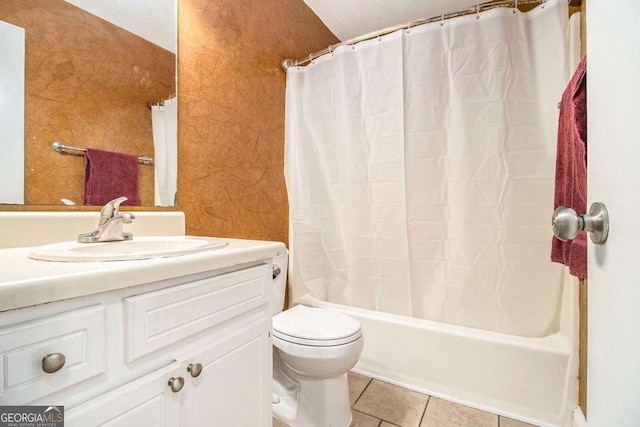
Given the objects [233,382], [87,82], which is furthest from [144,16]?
[233,382]

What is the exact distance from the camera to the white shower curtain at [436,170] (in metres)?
1.33

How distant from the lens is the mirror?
88 centimetres

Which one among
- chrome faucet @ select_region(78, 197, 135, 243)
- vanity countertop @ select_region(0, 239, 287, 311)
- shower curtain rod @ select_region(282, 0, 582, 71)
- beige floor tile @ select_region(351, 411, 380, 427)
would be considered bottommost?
beige floor tile @ select_region(351, 411, 380, 427)

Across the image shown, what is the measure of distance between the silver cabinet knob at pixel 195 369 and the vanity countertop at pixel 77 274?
0.21m

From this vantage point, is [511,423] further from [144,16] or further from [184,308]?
[144,16]

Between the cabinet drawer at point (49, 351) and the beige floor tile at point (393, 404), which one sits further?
the beige floor tile at point (393, 404)

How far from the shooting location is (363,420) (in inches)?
53.2

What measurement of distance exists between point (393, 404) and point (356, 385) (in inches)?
8.9

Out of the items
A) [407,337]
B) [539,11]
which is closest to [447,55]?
[539,11]
